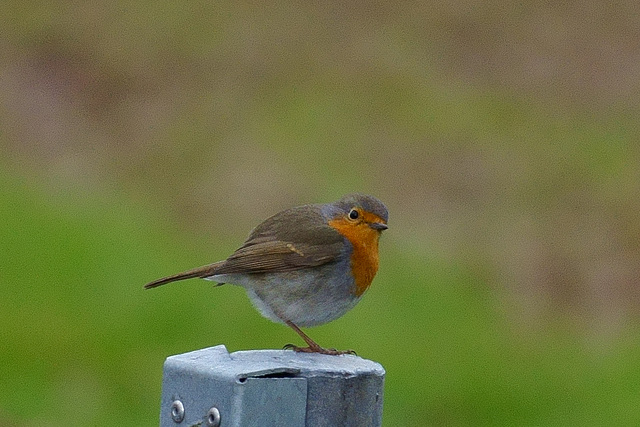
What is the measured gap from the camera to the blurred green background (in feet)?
25.4

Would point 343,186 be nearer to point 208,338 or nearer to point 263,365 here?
point 208,338

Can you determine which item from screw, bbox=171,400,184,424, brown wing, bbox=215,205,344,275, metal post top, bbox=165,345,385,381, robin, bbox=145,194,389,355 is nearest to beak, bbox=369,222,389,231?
robin, bbox=145,194,389,355

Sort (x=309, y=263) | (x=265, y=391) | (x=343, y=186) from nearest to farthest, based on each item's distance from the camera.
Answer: (x=265, y=391)
(x=309, y=263)
(x=343, y=186)

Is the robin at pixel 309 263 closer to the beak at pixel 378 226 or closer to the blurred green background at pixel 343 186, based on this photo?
the beak at pixel 378 226

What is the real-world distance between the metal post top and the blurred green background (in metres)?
4.18

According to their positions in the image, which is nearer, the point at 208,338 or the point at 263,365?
the point at 263,365

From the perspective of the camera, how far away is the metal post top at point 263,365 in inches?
107

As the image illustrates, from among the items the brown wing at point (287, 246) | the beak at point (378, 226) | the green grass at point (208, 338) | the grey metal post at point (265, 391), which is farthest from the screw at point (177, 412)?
the green grass at point (208, 338)

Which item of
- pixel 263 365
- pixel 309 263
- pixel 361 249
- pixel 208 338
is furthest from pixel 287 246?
pixel 208 338

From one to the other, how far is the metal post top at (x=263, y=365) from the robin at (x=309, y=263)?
164 cm

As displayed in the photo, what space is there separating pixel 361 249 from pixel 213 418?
2.30 meters

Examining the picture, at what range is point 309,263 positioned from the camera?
16.0 feet

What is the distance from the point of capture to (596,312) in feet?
33.1

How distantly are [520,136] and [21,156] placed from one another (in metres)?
4.77
